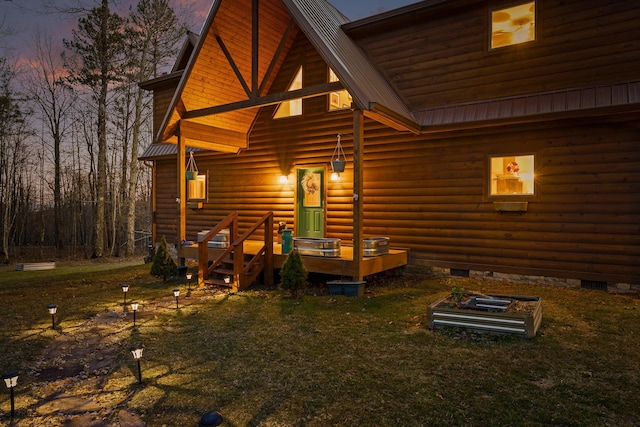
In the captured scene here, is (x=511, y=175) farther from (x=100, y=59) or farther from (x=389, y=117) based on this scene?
(x=100, y=59)

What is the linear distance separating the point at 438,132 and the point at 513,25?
2.81 meters

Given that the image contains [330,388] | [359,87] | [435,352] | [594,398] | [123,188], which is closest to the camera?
[594,398]

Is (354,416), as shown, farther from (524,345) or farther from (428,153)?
(428,153)

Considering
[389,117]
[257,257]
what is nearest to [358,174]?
[389,117]

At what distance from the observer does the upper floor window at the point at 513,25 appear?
889cm

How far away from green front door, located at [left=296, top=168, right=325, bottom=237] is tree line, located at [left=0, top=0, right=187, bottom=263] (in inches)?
428

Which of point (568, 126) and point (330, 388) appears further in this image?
point (568, 126)

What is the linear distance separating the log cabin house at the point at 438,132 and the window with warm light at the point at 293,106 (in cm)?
4

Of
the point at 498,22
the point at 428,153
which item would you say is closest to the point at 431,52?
the point at 498,22

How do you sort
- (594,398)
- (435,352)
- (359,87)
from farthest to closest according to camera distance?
(359,87) → (435,352) → (594,398)

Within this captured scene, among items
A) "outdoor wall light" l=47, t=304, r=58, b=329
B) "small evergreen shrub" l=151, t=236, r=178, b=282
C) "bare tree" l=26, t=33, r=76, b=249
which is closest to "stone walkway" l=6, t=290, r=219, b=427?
"outdoor wall light" l=47, t=304, r=58, b=329

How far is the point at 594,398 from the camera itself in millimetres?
3596

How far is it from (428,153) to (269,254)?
179 inches

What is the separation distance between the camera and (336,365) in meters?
4.43
